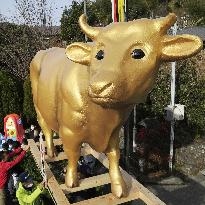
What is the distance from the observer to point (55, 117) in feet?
9.95

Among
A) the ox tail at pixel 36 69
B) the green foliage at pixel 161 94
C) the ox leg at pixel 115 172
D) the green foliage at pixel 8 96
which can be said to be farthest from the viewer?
the green foliage at pixel 8 96

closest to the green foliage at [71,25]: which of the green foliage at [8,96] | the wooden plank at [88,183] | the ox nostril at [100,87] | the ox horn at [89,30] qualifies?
the green foliage at [8,96]

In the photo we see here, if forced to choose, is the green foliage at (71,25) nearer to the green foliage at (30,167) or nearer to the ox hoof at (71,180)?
the green foliage at (30,167)

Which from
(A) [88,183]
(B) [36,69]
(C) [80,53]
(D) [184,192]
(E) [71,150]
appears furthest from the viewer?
(D) [184,192]

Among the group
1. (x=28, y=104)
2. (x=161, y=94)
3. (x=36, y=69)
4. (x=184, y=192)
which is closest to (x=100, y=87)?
(x=36, y=69)

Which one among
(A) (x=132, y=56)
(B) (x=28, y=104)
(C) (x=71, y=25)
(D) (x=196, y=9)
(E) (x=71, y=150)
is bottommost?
(B) (x=28, y=104)

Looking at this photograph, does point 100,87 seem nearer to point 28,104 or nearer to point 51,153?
point 51,153

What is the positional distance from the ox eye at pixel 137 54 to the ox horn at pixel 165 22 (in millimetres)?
161

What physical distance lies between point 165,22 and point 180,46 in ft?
0.52

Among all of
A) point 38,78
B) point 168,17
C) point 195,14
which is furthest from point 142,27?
point 195,14

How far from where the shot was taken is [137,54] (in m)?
1.99

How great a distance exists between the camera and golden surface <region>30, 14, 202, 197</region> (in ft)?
6.39

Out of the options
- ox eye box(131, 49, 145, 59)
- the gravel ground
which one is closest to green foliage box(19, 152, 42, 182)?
the gravel ground

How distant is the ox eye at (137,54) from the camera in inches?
78.5
